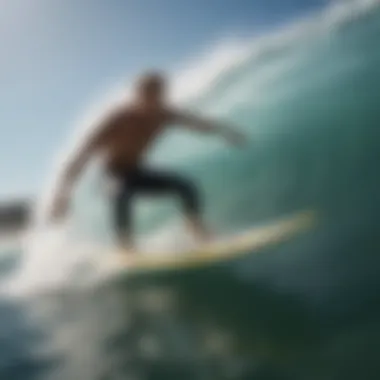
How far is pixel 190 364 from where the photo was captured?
4.36 feet

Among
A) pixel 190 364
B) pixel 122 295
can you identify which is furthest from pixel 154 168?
pixel 190 364

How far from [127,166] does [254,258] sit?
0.86 ft

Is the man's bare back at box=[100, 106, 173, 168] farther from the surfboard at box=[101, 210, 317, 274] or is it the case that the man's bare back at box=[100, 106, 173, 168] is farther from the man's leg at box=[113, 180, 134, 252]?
the surfboard at box=[101, 210, 317, 274]

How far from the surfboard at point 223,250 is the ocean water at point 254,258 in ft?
0.04

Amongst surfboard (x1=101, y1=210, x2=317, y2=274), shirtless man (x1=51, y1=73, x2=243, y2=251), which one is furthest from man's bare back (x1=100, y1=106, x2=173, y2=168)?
surfboard (x1=101, y1=210, x2=317, y2=274)

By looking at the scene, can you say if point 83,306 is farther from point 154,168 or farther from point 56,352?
point 154,168

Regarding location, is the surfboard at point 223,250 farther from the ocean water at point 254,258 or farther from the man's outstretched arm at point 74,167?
the man's outstretched arm at point 74,167

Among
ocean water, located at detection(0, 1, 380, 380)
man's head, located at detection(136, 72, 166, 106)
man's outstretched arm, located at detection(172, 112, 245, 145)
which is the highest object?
man's head, located at detection(136, 72, 166, 106)

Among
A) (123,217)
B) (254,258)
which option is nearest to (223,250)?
(254,258)

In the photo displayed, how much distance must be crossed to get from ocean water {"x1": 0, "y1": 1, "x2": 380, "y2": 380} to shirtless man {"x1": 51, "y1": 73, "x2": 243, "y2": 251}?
2 cm

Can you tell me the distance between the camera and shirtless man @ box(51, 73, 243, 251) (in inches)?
55.5

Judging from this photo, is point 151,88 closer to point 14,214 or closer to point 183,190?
point 183,190

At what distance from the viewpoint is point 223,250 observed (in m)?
1.39

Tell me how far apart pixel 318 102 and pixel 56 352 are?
602 millimetres
